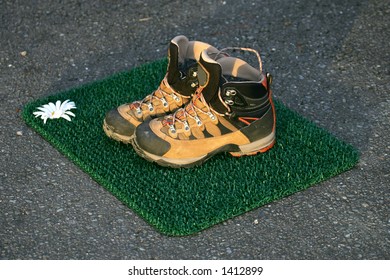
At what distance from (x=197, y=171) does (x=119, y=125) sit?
43 cm

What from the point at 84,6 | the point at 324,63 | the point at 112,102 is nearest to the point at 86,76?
the point at 112,102

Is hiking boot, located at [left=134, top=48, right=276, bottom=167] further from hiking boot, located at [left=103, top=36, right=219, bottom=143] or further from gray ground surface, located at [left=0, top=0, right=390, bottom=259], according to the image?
gray ground surface, located at [left=0, top=0, right=390, bottom=259]

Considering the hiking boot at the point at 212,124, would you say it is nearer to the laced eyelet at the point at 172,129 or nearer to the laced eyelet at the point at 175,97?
the laced eyelet at the point at 172,129

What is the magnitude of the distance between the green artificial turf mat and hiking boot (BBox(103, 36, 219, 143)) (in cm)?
11

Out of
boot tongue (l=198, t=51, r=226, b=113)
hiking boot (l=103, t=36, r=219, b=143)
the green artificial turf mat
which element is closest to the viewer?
the green artificial turf mat

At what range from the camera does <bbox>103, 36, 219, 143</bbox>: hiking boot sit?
13.8 ft

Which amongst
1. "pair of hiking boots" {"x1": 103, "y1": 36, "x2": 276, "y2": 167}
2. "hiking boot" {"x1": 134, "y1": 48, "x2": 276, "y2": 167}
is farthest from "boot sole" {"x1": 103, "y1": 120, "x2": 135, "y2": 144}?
"hiking boot" {"x1": 134, "y1": 48, "x2": 276, "y2": 167}

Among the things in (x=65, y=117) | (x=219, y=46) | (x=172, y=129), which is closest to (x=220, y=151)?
(x=172, y=129)

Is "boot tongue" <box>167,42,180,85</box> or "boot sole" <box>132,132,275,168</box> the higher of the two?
"boot tongue" <box>167,42,180,85</box>

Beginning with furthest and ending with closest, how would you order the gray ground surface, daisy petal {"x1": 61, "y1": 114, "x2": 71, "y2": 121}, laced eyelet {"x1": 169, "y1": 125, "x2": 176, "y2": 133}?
daisy petal {"x1": 61, "y1": 114, "x2": 71, "y2": 121} < laced eyelet {"x1": 169, "y1": 125, "x2": 176, "y2": 133} < the gray ground surface

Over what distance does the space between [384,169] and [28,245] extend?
164cm

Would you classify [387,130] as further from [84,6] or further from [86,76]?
[84,6]

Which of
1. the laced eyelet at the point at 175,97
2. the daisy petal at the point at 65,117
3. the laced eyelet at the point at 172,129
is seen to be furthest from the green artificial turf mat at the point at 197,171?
the laced eyelet at the point at 175,97

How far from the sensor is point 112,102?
4.64 meters
